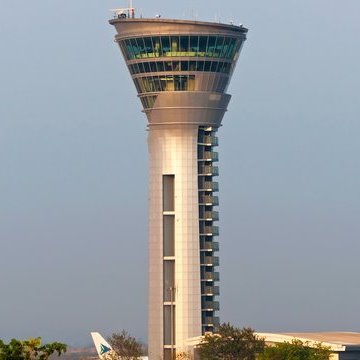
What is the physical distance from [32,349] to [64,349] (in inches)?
86.5

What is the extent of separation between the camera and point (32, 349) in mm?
112938

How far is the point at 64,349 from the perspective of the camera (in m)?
113

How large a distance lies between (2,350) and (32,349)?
2.25 metres

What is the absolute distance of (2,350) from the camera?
373ft

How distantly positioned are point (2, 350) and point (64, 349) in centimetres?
438
